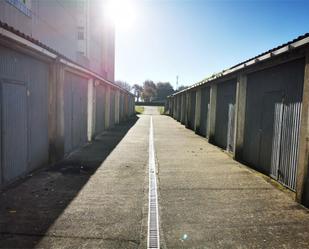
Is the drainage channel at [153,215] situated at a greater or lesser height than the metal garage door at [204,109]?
lesser

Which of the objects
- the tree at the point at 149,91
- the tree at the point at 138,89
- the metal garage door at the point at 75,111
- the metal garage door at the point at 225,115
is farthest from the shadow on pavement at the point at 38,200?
→ the tree at the point at 138,89

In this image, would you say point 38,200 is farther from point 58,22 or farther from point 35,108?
point 58,22

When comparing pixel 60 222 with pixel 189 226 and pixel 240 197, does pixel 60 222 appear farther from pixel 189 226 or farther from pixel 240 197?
pixel 240 197

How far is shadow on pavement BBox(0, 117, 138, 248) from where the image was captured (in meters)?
3.85

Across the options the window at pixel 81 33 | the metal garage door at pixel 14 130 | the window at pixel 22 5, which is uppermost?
the window at pixel 81 33

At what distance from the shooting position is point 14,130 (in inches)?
246

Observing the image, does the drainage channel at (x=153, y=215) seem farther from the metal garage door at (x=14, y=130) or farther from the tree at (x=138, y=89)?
the tree at (x=138, y=89)

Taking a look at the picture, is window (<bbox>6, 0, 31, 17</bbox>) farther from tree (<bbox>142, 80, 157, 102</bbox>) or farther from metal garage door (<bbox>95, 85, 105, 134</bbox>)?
tree (<bbox>142, 80, 157, 102</bbox>)

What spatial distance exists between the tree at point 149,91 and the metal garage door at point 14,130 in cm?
8167

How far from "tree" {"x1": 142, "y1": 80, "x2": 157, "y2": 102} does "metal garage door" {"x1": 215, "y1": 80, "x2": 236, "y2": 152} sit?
7561 cm

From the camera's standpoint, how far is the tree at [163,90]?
288ft

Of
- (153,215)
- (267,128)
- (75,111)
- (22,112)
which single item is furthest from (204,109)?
(153,215)

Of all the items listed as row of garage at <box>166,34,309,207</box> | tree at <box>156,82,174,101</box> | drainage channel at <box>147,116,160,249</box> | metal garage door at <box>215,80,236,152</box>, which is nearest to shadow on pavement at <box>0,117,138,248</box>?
drainage channel at <box>147,116,160,249</box>

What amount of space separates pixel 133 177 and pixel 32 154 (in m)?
2.55
